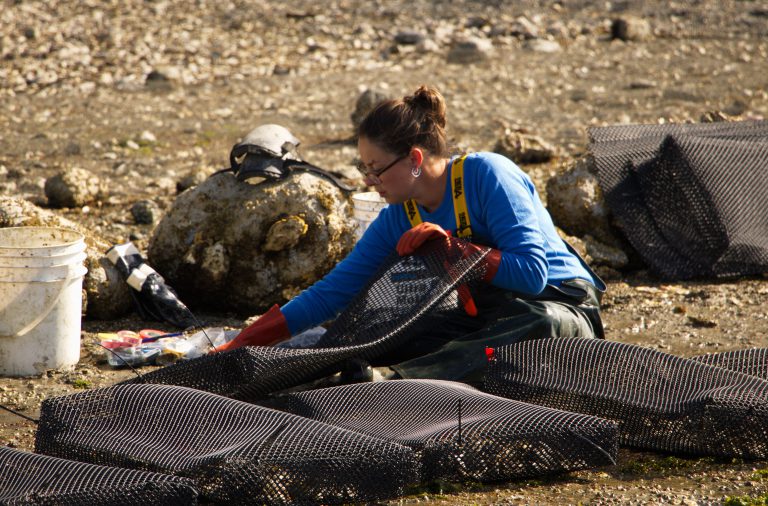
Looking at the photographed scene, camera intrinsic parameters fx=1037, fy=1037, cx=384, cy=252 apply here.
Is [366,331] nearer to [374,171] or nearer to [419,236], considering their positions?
[419,236]

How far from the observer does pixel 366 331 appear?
12.6 feet

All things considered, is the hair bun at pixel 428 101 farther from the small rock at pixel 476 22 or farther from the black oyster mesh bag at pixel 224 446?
the small rock at pixel 476 22

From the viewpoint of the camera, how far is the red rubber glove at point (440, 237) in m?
3.80

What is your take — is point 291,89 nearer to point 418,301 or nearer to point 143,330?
point 143,330

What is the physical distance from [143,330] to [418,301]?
1.62 metres

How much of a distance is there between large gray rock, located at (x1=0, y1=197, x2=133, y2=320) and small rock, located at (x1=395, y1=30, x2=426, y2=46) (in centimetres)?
798

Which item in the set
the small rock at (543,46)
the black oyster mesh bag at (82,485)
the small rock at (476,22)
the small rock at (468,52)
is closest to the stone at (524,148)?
the small rock at (468,52)

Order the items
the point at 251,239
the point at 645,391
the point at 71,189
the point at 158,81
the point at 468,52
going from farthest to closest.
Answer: the point at 468,52
the point at 158,81
the point at 71,189
the point at 251,239
the point at 645,391

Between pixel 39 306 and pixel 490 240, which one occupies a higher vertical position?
pixel 490 240

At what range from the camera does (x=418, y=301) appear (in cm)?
384

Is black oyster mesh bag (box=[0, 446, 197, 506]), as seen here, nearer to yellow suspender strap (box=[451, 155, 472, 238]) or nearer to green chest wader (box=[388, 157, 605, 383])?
green chest wader (box=[388, 157, 605, 383])

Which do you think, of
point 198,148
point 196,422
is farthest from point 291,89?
point 196,422

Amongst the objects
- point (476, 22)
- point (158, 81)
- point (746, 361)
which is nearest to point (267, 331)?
point (746, 361)

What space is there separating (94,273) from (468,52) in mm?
7506
